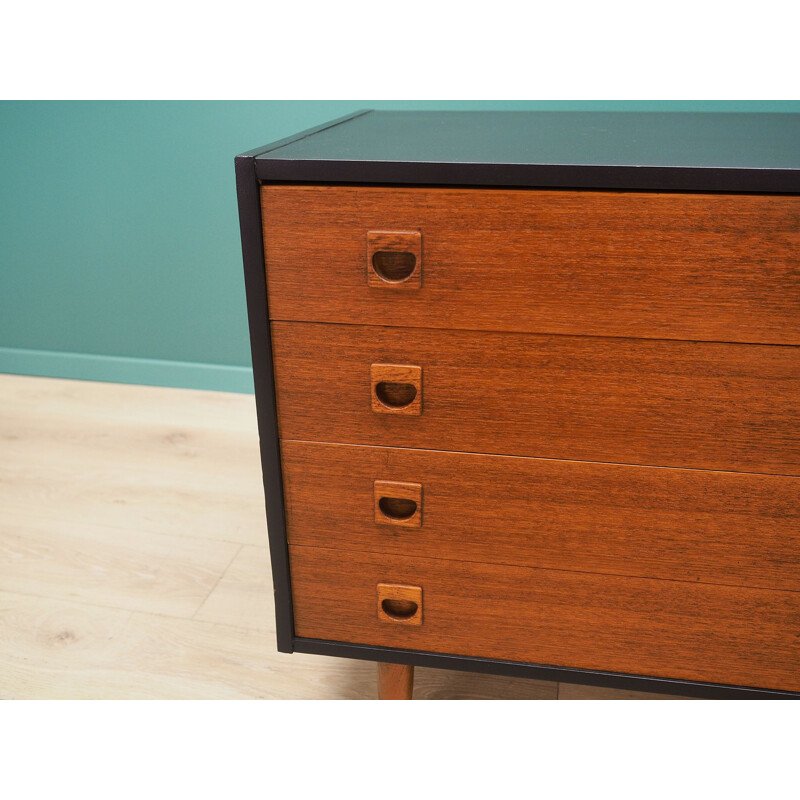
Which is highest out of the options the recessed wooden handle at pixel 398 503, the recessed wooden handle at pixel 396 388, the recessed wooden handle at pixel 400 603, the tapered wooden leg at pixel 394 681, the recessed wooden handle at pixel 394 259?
the recessed wooden handle at pixel 394 259

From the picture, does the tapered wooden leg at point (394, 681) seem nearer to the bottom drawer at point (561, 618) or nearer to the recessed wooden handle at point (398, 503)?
the bottom drawer at point (561, 618)

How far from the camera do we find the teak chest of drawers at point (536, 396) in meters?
0.67

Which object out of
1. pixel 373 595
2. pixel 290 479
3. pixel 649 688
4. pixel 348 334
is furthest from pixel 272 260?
pixel 649 688

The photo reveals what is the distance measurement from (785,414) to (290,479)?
0.49m

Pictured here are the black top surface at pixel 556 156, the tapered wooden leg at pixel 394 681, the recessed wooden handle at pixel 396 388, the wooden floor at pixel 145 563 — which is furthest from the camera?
the wooden floor at pixel 145 563

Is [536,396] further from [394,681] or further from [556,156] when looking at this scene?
[394,681]

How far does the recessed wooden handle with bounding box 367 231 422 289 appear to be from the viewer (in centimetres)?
70

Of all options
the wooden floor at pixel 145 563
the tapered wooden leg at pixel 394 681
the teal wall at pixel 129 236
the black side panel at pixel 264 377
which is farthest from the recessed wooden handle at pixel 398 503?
the teal wall at pixel 129 236

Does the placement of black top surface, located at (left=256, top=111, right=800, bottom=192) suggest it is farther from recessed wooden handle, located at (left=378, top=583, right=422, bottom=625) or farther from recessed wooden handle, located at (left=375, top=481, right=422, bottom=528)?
recessed wooden handle, located at (left=378, top=583, right=422, bottom=625)

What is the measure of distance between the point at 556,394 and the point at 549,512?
13 centimetres

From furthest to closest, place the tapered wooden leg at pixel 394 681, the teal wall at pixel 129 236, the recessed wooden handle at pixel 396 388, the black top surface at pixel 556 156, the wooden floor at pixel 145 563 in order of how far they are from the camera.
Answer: the teal wall at pixel 129 236
the wooden floor at pixel 145 563
the tapered wooden leg at pixel 394 681
the recessed wooden handle at pixel 396 388
the black top surface at pixel 556 156

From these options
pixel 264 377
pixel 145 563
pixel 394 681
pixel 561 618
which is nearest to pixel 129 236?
pixel 145 563

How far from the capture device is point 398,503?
2.70 feet

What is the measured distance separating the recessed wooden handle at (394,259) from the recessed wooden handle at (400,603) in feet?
1.12
